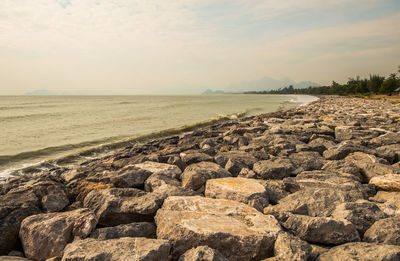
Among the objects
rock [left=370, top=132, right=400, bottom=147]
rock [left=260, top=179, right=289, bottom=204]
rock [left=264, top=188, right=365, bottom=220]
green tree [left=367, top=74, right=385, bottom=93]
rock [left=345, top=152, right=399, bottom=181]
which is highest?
green tree [left=367, top=74, right=385, bottom=93]

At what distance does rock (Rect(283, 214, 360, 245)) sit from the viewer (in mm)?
2596

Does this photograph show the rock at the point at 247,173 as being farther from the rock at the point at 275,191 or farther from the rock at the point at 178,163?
the rock at the point at 178,163

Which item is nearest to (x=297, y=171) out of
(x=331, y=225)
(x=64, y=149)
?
(x=331, y=225)

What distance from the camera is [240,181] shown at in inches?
163

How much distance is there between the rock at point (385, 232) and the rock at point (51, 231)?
328 cm

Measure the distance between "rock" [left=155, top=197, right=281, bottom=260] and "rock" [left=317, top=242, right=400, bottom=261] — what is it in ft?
1.81

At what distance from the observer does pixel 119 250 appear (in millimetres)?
2367

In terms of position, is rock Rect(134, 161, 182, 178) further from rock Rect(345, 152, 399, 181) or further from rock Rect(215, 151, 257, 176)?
rock Rect(345, 152, 399, 181)

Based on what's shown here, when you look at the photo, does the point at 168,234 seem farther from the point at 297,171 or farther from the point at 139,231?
the point at 297,171

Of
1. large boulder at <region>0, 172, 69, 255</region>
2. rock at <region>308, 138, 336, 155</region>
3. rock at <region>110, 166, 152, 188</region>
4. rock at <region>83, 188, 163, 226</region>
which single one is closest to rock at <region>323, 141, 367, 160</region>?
rock at <region>308, 138, 336, 155</region>

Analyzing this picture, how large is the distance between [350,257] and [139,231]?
7.55ft

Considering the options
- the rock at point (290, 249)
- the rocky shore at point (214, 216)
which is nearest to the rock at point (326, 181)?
the rocky shore at point (214, 216)

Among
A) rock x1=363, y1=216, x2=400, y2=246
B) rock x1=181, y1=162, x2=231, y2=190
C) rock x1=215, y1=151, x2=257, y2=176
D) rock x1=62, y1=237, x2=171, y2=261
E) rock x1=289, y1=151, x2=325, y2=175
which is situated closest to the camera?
rock x1=62, y1=237, x2=171, y2=261

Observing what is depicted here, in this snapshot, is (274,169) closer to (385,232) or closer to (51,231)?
(385,232)
